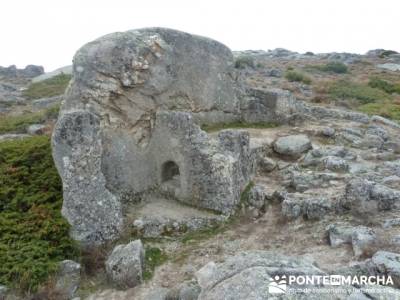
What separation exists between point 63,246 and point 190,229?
9.57 feet

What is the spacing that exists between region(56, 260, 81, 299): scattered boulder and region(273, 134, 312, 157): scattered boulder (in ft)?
27.1

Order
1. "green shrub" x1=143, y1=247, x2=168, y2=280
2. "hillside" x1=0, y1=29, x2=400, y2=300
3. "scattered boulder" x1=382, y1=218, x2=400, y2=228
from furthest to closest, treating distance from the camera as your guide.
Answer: "scattered boulder" x1=382, y1=218, x2=400, y2=228, "green shrub" x1=143, y1=247, x2=168, y2=280, "hillside" x1=0, y1=29, x2=400, y2=300

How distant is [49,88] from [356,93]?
80.3 feet

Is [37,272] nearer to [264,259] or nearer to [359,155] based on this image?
[264,259]

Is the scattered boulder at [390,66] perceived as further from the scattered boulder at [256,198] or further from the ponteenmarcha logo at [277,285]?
the ponteenmarcha logo at [277,285]

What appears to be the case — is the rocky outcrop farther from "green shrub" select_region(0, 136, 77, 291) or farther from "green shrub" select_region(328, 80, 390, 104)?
"green shrub" select_region(0, 136, 77, 291)

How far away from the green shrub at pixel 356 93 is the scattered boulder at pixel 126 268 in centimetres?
2256

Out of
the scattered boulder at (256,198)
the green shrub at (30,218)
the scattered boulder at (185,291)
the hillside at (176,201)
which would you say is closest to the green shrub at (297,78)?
the hillside at (176,201)

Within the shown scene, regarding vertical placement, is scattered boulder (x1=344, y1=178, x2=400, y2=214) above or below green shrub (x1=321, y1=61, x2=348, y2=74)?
below

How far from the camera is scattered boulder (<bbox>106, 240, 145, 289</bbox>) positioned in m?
8.43

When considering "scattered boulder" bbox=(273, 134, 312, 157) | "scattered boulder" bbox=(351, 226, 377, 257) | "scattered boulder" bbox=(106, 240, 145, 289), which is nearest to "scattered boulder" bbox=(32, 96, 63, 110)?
"scattered boulder" bbox=(273, 134, 312, 157)

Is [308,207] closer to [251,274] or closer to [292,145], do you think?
[292,145]

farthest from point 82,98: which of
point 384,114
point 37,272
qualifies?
point 384,114

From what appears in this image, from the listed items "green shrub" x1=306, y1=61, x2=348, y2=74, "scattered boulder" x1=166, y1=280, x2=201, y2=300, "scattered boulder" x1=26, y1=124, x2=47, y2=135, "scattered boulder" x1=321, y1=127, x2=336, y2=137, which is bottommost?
"scattered boulder" x1=166, y1=280, x2=201, y2=300
